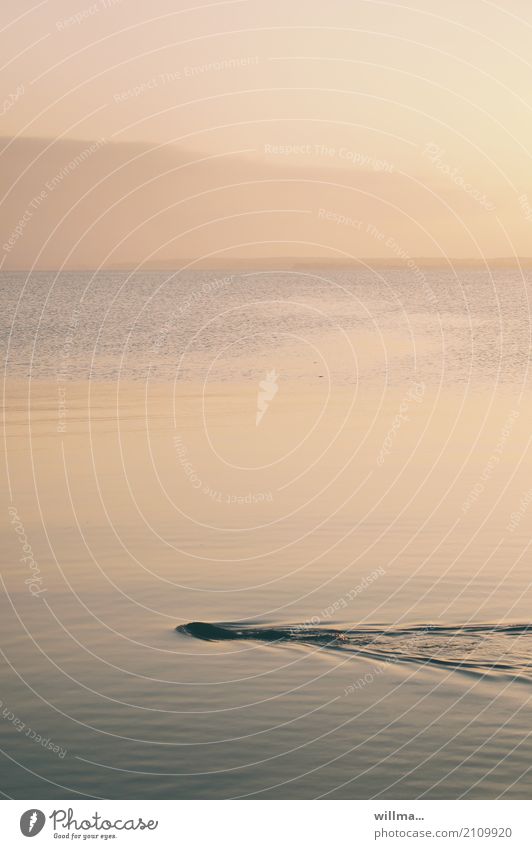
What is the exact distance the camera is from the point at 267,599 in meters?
24.8

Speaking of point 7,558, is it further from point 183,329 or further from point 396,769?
point 183,329

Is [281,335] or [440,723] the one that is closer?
[440,723]

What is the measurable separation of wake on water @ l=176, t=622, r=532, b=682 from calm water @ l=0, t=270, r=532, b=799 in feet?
0.16

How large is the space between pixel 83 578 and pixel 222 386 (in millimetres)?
36229

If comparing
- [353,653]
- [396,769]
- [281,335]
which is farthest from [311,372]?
[396,769]

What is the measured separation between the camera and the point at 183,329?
396 feet

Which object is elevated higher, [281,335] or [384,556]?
[281,335]
